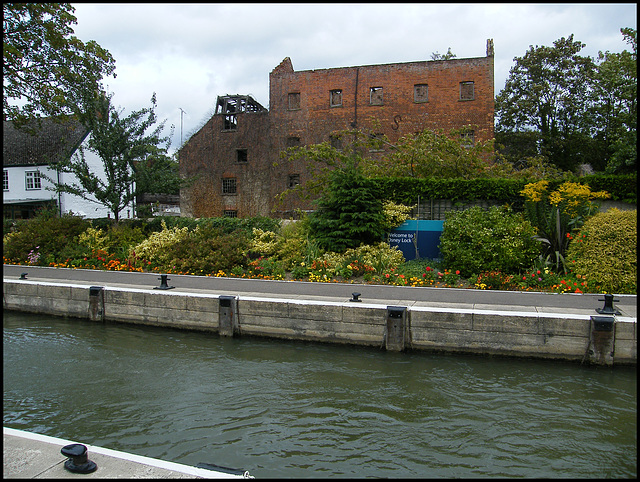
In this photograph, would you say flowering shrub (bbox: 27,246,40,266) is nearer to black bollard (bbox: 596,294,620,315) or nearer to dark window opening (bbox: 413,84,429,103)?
black bollard (bbox: 596,294,620,315)

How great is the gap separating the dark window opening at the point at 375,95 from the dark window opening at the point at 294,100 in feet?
15.8

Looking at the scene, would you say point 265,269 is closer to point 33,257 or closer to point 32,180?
point 33,257

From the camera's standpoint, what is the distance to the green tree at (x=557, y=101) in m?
31.2

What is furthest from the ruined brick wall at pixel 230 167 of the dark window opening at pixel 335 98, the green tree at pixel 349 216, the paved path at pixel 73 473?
the paved path at pixel 73 473

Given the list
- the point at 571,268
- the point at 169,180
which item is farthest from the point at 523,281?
the point at 169,180

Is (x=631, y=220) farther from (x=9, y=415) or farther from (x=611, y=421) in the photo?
(x=9, y=415)

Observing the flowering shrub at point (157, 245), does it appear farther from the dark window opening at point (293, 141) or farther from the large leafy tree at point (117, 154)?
the dark window opening at point (293, 141)

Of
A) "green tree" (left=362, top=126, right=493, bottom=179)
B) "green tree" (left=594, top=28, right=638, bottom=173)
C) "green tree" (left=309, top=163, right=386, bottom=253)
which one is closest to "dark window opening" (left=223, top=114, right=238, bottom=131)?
"green tree" (left=362, top=126, right=493, bottom=179)

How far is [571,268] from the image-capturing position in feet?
37.5

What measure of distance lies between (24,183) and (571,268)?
37159mm

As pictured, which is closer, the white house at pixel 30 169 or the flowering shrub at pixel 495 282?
the flowering shrub at pixel 495 282

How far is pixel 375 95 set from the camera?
29.5 metres

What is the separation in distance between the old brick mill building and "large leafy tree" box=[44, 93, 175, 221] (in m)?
10.8

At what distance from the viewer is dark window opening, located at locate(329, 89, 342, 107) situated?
98.7 ft
